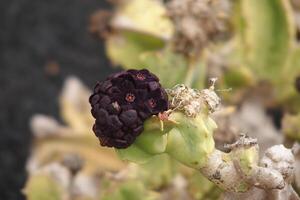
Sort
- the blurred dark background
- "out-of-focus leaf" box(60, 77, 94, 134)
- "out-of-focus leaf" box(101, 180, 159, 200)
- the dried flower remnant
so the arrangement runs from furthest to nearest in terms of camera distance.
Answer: the blurred dark background, "out-of-focus leaf" box(60, 77, 94, 134), the dried flower remnant, "out-of-focus leaf" box(101, 180, 159, 200)

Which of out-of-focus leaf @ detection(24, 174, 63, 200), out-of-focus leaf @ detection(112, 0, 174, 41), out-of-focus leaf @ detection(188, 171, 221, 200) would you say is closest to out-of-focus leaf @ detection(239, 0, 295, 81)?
out-of-focus leaf @ detection(112, 0, 174, 41)

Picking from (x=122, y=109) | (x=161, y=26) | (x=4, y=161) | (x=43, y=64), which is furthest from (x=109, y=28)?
(x=122, y=109)

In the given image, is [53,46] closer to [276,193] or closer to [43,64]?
[43,64]

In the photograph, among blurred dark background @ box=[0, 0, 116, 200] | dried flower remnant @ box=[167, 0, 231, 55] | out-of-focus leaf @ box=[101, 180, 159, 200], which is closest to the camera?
out-of-focus leaf @ box=[101, 180, 159, 200]

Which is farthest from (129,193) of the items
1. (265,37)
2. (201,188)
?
(265,37)

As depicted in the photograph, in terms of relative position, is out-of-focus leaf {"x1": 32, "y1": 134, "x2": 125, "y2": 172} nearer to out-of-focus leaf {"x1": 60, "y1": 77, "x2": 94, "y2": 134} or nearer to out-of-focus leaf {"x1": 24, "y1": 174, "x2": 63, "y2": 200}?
out-of-focus leaf {"x1": 60, "y1": 77, "x2": 94, "y2": 134}

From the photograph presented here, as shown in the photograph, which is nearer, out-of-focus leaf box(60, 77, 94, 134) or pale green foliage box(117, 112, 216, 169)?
pale green foliage box(117, 112, 216, 169)

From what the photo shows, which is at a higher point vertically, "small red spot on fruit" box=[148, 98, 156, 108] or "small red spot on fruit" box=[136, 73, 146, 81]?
"small red spot on fruit" box=[136, 73, 146, 81]
